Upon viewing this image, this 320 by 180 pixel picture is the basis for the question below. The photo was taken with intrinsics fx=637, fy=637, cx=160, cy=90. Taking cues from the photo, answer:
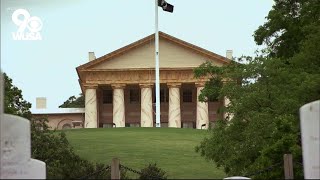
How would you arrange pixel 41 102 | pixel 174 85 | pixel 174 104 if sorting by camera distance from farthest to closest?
pixel 41 102 → pixel 174 104 → pixel 174 85

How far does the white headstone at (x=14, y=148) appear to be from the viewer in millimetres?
9086

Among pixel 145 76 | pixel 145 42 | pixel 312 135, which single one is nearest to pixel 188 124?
pixel 145 76

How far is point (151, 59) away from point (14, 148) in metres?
65.6

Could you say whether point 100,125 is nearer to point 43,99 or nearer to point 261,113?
point 43,99

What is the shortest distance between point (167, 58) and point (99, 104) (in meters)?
11.3

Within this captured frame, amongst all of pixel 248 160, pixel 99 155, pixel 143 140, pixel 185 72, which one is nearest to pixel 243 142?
pixel 248 160

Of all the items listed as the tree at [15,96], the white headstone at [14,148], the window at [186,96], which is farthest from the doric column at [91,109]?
the white headstone at [14,148]

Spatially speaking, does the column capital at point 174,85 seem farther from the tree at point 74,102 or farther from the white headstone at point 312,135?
the white headstone at point 312,135

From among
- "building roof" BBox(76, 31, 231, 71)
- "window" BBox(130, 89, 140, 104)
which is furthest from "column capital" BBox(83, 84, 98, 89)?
"window" BBox(130, 89, 140, 104)

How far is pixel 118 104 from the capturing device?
74.5 metres

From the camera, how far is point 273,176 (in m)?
14.4

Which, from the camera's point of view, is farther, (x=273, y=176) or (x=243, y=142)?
(x=243, y=142)

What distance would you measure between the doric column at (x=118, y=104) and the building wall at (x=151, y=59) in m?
2.46

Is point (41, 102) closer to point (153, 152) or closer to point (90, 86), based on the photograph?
point (90, 86)
